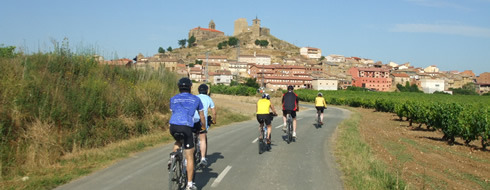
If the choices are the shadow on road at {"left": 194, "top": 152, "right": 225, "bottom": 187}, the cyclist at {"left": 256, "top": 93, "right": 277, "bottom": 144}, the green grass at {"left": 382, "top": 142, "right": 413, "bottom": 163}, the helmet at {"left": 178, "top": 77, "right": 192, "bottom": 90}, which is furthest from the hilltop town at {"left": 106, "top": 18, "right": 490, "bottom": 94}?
the helmet at {"left": 178, "top": 77, "right": 192, "bottom": 90}

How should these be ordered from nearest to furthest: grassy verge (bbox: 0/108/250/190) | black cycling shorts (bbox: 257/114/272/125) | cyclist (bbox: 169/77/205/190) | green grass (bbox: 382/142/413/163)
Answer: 1. cyclist (bbox: 169/77/205/190)
2. grassy verge (bbox: 0/108/250/190)
3. black cycling shorts (bbox: 257/114/272/125)
4. green grass (bbox: 382/142/413/163)

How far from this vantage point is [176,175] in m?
7.15

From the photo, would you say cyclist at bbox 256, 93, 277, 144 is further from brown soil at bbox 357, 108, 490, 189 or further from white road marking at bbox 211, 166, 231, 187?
brown soil at bbox 357, 108, 490, 189

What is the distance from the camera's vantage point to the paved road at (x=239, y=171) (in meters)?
8.31

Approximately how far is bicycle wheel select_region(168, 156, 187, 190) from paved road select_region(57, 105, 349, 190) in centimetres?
78

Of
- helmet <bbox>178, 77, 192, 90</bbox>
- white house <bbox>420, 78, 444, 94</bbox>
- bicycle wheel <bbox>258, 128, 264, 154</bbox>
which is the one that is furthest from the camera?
white house <bbox>420, 78, 444, 94</bbox>

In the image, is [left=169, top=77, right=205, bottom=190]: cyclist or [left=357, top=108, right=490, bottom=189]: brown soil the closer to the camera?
[left=169, top=77, right=205, bottom=190]: cyclist

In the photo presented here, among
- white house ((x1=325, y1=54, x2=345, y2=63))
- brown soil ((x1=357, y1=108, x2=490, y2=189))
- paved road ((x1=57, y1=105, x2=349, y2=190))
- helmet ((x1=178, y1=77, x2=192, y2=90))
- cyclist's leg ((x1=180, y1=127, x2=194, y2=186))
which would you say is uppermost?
white house ((x1=325, y1=54, x2=345, y2=63))

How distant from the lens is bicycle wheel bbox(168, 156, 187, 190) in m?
7.02

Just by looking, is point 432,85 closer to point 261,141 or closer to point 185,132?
point 261,141

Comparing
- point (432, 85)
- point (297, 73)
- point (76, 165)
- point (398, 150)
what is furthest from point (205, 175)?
point (432, 85)

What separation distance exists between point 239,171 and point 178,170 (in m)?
2.75

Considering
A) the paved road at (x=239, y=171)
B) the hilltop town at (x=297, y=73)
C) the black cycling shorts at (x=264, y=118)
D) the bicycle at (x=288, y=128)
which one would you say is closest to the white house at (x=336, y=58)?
the hilltop town at (x=297, y=73)

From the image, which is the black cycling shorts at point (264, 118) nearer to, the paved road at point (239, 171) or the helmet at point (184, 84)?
the paved road at point (239, 171)
